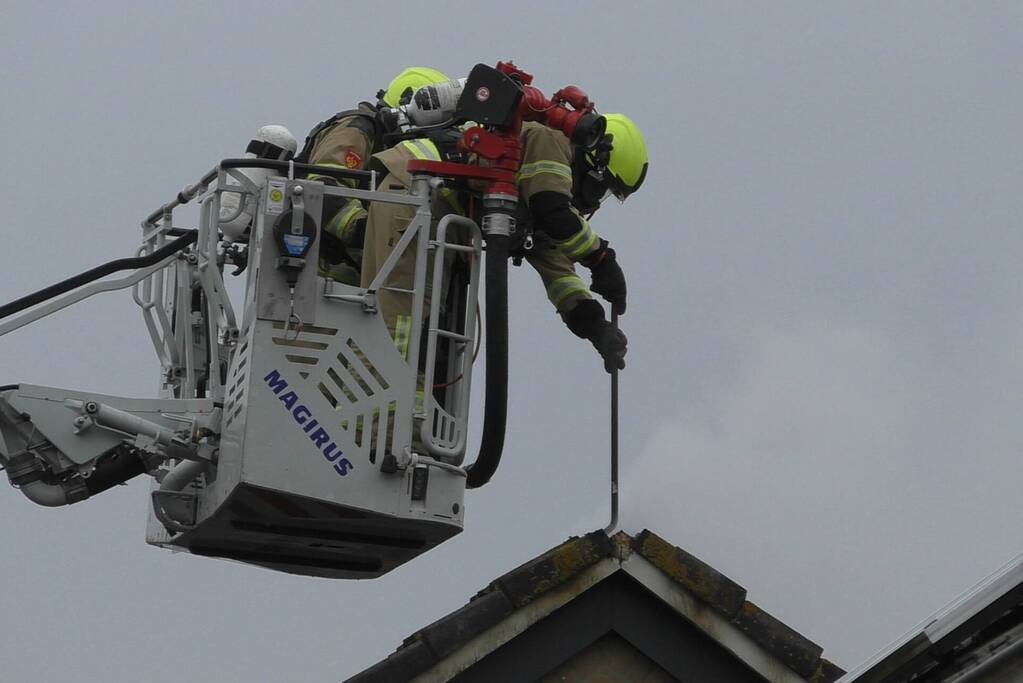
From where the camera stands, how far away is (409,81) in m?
11.4

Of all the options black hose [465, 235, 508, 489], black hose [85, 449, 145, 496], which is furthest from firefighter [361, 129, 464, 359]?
black hose [85, 449, 145, 496]

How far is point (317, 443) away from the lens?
956cm

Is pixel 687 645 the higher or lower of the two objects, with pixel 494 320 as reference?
lower

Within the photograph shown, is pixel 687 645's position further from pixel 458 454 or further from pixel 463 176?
pixel 463 176

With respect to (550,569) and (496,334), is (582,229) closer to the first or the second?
(496,334)

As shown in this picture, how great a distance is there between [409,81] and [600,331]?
69.5 inches

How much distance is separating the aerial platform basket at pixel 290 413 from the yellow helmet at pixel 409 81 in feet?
3.60

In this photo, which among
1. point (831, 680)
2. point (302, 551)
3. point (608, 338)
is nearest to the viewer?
point (831, 680)

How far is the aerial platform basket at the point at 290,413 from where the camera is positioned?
31.3 feet

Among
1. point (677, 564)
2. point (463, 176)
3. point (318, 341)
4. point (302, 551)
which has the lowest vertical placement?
point (302, 551)

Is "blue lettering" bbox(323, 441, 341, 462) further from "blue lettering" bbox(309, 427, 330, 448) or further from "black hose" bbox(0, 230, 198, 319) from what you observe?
"black hose" bbox(0, 230, 198, 319)

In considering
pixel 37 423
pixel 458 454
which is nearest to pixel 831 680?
pixel 458 454

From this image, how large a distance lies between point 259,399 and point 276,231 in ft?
2.59

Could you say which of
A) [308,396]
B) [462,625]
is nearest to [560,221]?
[308,396]
